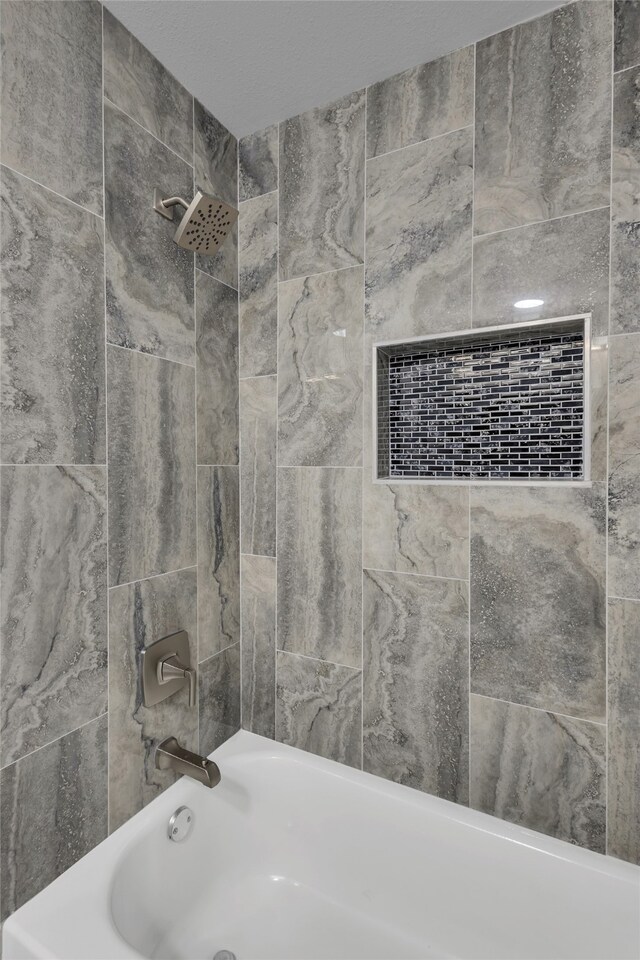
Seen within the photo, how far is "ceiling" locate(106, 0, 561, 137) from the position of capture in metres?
1.15

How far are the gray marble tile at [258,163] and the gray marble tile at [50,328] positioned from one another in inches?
25.4

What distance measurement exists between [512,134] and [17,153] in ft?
3.70

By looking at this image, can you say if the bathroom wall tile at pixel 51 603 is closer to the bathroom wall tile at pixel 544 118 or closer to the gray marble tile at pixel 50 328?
the gray marble tile at pixel 50 328

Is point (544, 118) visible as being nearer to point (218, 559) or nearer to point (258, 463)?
point (258, 463)

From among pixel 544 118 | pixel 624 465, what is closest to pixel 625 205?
pixel 544 118

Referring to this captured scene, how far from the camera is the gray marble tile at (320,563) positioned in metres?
1.44

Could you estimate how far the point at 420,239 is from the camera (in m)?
1.32

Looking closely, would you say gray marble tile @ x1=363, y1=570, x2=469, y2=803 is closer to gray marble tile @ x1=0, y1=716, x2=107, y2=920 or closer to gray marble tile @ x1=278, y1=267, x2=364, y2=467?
gray marble tile @ x1=278, y1=267, x2=364, y2=467

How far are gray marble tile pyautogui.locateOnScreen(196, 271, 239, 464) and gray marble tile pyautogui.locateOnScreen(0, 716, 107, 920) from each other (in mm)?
803

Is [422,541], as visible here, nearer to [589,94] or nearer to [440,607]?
[440,607]

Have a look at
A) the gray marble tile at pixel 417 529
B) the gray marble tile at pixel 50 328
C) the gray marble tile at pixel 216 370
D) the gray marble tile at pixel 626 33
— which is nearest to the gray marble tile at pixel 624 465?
the gray marble tile at pixel 417 529

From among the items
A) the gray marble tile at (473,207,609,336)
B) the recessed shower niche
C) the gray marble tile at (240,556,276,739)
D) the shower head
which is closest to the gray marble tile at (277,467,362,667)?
the gray marble tile at (240,556,276,739)

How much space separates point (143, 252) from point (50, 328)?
0.37 m

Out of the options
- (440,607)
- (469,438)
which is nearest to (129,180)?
(469,438)
